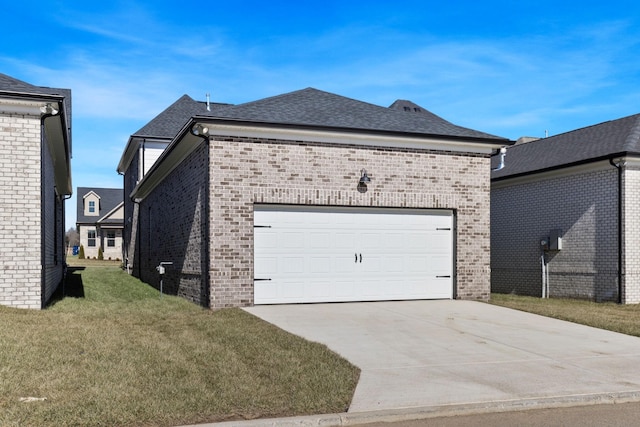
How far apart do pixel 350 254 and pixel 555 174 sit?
787cm

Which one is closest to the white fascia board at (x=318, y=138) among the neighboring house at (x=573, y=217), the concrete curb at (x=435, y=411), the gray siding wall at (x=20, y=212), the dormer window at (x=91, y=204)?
the gray siding wall at (x=20, y=212)

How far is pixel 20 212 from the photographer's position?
11102 mm

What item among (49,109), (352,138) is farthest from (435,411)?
(49,109)

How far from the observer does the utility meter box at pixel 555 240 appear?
56.2 ft

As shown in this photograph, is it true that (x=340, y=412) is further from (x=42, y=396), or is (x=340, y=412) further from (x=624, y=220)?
(x=624, y=220)

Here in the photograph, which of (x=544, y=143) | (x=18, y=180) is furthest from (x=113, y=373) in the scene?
(x=544, y=143)

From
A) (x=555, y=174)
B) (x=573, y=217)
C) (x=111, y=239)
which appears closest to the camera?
(x=573, y=217)

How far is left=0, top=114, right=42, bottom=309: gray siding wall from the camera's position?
36.0 ft

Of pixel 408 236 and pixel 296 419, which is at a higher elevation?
pixel 408 236

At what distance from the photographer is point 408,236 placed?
1393cm

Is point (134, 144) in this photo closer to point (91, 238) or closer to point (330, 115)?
point (330, 115)

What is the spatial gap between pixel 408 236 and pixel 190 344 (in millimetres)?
7117

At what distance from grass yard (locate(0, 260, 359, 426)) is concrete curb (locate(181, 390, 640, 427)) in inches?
7.2

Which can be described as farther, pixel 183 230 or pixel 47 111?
pixel 183 230
